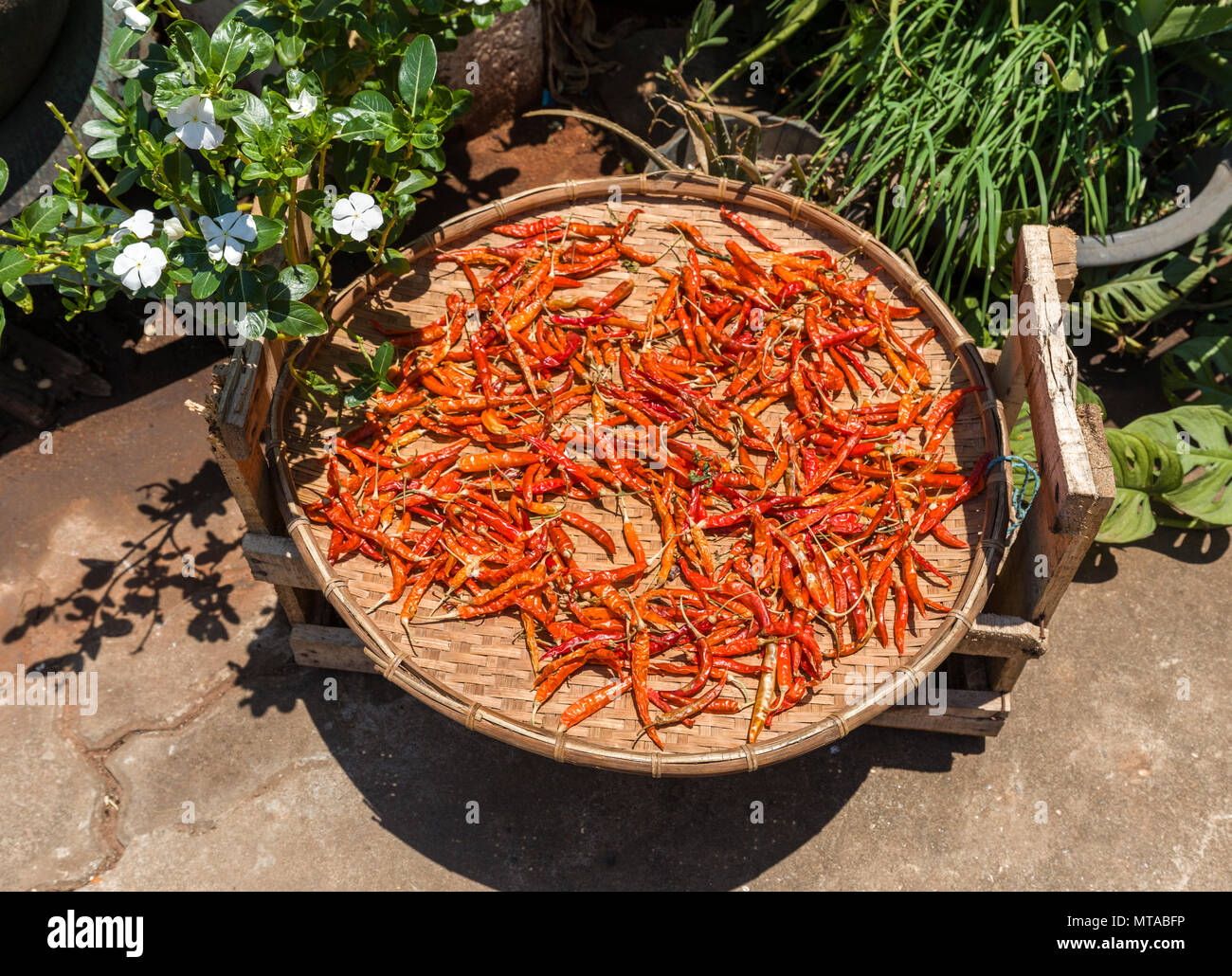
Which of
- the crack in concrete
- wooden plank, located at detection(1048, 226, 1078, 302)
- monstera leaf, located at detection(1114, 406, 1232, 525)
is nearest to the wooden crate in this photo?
wooden plank, located at detection(1048, 226, 1078, 302)

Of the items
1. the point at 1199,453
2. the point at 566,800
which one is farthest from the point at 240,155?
the point at 1199,453

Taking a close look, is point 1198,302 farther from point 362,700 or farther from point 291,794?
point 291,794

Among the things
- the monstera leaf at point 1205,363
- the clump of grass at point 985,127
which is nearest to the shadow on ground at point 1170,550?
the monstera leaf at point 1205,363

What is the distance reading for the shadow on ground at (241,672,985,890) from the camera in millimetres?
3664

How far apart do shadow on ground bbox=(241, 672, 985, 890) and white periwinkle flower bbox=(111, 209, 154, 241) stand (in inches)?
74.8

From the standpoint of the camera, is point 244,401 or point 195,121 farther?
point 244,401

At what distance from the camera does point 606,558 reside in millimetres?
3590

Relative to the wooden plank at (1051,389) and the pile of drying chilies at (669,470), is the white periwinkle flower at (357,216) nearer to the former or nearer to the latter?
the pile of drying chilies at (669,470)

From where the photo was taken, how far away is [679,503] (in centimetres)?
362

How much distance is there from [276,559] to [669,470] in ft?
4.81

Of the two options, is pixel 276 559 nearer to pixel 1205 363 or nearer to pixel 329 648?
pixel 329 648

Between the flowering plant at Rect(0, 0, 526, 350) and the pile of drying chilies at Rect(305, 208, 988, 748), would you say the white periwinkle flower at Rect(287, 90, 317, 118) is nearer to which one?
the flowering plant at Rect(0, 0, 526, 350)

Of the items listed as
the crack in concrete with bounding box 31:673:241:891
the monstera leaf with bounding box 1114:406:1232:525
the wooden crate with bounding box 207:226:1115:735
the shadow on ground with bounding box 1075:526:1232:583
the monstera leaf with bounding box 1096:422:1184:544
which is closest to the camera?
the wooden crate with bounding box 207:226:1115:735
